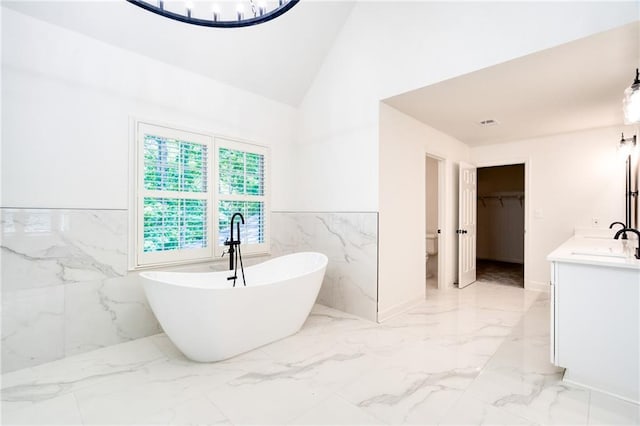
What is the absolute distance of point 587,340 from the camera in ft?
6.36

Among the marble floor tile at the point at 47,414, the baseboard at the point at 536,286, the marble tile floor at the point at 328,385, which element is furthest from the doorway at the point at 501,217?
the marble floor tile at the point at 47,414

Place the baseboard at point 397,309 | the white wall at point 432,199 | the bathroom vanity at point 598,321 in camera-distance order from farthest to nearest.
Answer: the white wall at point 432,199 → the baseboard at point 397,309 → the bathroom vanity at point 598,321

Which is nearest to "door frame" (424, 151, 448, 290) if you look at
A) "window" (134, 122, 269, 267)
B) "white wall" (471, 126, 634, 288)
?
"white wall" (471, 126, 634, 288)

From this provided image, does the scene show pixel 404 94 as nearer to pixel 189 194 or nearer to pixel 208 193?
pixel 208 193

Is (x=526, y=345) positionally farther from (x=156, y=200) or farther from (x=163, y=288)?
(x=156, y=200)

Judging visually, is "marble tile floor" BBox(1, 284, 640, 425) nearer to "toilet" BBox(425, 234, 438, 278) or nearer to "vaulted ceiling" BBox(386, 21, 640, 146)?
"toilet" BBox(425, 234, 438, 278)

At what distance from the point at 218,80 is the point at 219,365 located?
9.29 ft

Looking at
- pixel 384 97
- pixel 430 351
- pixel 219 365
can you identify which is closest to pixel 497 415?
pixel 430 351

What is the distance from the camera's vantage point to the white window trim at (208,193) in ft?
8.79

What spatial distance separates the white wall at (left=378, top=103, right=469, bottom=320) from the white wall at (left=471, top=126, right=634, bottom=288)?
145 centimetres

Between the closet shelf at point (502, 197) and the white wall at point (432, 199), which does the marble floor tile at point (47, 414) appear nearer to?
the white wall at point (432, 199)

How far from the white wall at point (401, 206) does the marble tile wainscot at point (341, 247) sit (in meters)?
0.11

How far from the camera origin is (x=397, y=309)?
340 cm

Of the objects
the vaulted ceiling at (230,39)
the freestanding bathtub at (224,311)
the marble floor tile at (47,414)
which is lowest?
the marble floor tile at (47,414)
